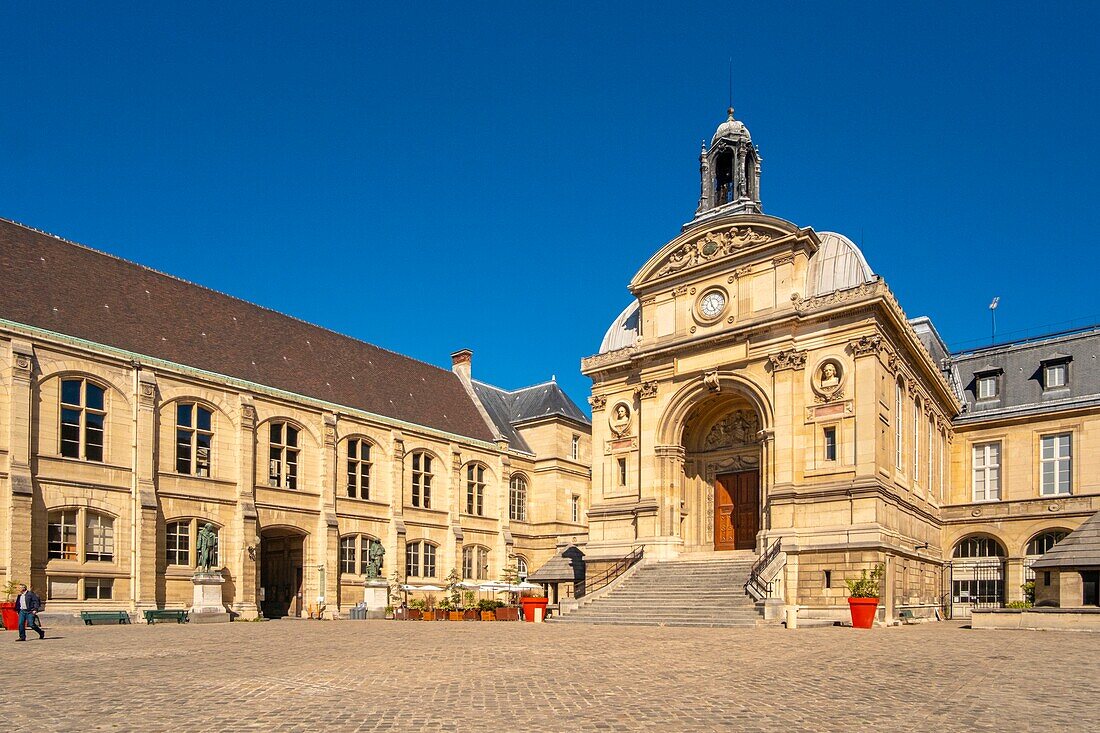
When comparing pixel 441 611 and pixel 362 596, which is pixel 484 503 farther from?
pixel 441 611

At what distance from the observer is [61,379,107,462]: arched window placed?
3203 centimetres

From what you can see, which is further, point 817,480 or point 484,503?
point 484,503

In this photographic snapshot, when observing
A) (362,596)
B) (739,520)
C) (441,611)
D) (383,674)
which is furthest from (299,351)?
(383,674)

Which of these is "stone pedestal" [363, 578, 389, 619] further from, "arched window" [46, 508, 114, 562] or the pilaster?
the pilaster

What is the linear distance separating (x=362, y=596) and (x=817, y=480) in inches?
890

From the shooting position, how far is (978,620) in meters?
25.5

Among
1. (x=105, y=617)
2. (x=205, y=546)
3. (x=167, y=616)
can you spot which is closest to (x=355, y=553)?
(x=205, y=546)

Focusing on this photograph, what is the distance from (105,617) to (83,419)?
7.15 meters

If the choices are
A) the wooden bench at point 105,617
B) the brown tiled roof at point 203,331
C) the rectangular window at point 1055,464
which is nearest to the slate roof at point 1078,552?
the rectangular window at point 1055,464

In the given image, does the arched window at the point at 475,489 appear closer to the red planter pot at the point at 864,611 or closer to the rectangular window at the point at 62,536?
the rectangular window at the point at 62,536

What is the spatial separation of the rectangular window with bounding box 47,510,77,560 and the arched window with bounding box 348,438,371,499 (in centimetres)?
1314

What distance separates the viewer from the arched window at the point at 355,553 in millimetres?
41750

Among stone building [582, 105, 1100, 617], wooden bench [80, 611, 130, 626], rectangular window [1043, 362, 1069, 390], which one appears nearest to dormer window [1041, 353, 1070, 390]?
rectangular window [1043, 362, 1069, 390]

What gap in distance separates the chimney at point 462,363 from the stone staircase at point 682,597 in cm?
2524
